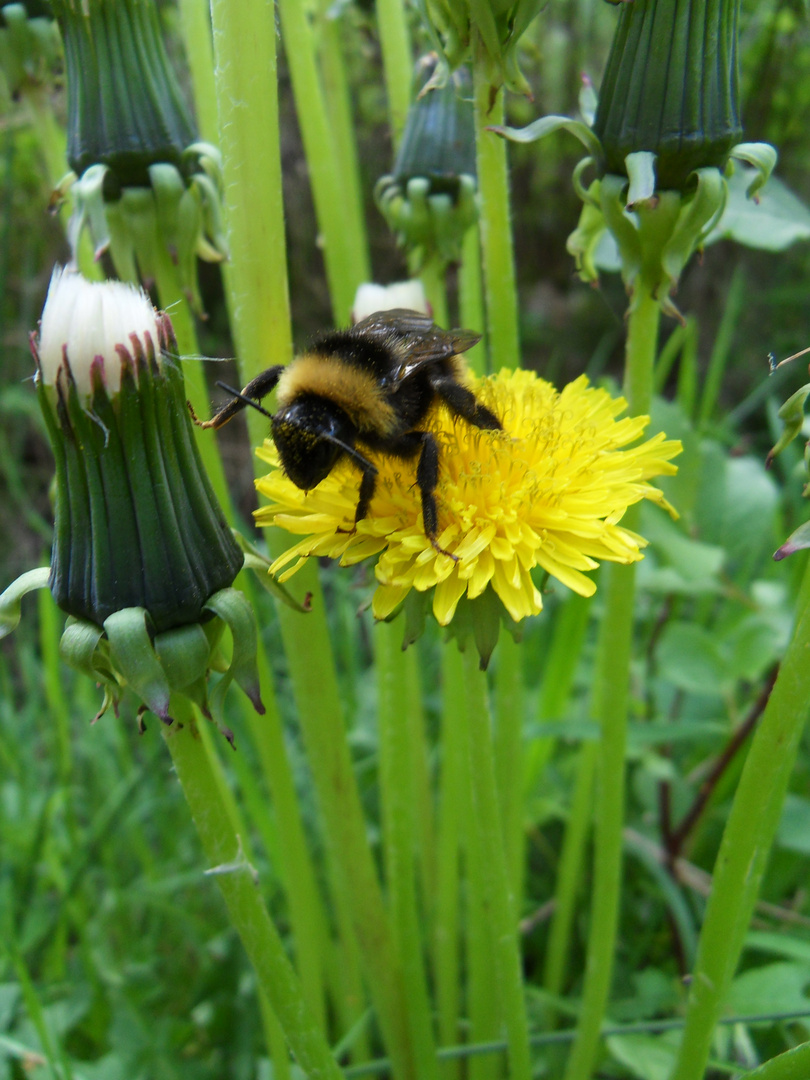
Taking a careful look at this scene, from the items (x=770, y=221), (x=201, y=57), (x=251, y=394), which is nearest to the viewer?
(x=251, y=394)

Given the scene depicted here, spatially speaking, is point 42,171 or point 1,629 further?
point 42,171

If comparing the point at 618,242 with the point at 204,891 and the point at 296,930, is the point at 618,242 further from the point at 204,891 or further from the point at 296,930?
the point at 204,891

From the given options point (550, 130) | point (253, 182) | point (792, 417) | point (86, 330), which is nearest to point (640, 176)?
point (550, 130)

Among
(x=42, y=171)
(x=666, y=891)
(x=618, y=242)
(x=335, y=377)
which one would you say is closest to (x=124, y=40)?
(x=335, y=377)

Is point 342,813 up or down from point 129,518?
down

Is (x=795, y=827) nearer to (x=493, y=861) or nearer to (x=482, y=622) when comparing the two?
(x=493, y=861)

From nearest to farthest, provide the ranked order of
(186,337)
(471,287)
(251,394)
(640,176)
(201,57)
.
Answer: (640,176) < (251,394) < (186,337) < (201,57) < (471,287)
